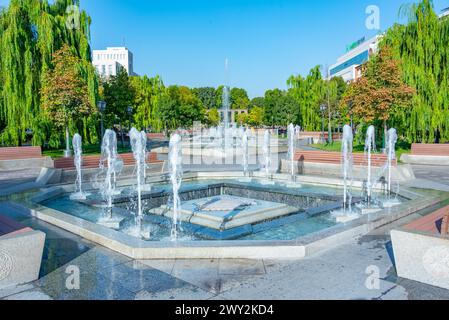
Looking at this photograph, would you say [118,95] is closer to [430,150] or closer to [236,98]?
[430,150]

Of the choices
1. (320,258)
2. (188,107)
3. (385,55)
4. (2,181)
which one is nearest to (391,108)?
(385,55)

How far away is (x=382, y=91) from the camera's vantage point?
53.8ft

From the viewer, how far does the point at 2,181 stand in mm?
11656

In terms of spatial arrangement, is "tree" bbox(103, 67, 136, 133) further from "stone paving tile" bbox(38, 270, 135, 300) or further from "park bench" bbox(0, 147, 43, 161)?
"stone paving tile" bbox(38, 270, 135, 300)

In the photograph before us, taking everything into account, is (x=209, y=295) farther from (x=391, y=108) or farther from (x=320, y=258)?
(x=391, y=108)

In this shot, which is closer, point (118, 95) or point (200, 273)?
point (200, 273)

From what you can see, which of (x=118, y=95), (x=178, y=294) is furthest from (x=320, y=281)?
(x=118, y=95)

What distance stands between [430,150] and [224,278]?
47.7 ft

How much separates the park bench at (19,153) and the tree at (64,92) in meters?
1.33

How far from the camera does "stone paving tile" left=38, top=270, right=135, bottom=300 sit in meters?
3.53

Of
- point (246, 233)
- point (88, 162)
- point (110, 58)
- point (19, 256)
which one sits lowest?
point (246, 233)

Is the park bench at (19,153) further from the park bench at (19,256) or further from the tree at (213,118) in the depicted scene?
the tree at (213,118)
